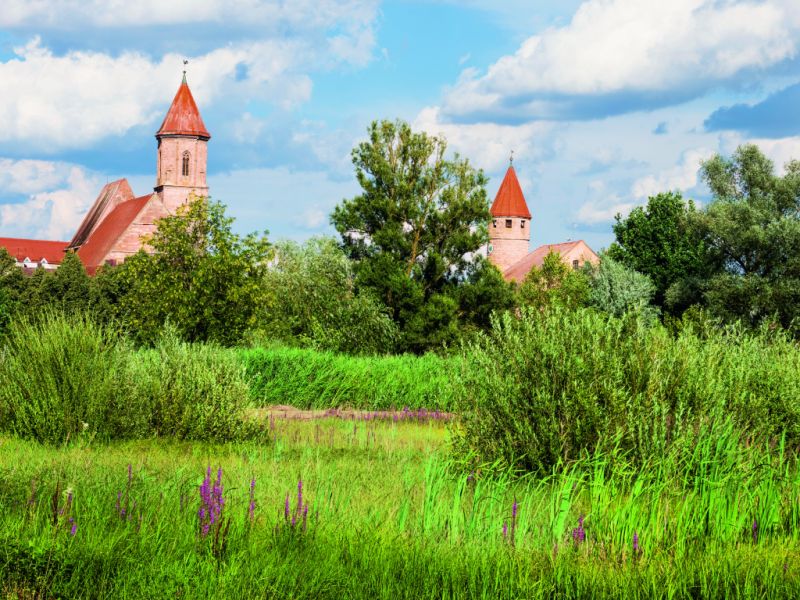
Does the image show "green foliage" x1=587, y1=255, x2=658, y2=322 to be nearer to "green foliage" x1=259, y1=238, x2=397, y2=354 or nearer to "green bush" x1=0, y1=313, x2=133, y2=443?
"green foliage" x1=259, y1=238, x2=397, y2=354

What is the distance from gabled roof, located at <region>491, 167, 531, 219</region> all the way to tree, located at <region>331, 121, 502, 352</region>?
48.0 meters

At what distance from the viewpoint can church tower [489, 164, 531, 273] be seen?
8481 cm

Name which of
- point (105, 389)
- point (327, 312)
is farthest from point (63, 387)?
point (327, 312)

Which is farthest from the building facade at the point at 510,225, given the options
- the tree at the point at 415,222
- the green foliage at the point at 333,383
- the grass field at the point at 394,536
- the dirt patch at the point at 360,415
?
the grass field at the point at 394,536

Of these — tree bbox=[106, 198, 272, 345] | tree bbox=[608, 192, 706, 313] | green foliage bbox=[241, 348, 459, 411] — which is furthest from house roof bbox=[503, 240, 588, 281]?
green foliage bbox=[241, 348, 459, 411]

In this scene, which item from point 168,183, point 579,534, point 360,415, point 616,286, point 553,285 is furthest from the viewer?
point 168,183

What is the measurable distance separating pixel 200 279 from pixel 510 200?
203 ft

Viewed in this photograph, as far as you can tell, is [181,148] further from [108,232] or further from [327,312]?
[327,312]

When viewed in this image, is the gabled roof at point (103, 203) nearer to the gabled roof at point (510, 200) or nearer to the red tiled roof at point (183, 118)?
the red tiled roof at point (183, 118)

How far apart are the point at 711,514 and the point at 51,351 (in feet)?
24.9

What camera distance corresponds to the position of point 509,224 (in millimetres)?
85125

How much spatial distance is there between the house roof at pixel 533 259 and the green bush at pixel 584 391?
210 feet

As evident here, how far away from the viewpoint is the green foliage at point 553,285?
52.5 meters

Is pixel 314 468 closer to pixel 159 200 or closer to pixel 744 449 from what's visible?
pixel 744 449
